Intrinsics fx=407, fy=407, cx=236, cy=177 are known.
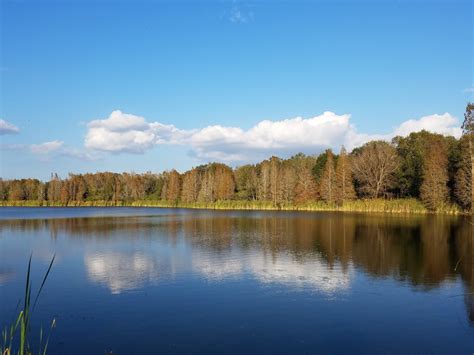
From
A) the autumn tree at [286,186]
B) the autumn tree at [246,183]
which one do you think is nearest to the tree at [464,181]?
the autumn tree at [286,186]

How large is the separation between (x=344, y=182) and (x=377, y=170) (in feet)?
17.4

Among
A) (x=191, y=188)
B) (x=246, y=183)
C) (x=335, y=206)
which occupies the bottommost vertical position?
(x=335, y=206)

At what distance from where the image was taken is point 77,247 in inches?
971

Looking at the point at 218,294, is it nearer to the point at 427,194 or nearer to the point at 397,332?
the point at 397,332

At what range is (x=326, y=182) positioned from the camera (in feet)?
217

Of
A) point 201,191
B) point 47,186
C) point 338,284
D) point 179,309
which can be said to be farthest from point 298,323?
point 47,186

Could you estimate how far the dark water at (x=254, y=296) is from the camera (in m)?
9.52

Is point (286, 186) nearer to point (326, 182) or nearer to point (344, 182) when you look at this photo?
point (326, 182)

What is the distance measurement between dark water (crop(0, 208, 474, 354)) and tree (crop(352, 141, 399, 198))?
3677 cm

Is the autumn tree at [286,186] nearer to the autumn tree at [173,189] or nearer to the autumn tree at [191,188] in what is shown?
the autumn tree at [191,188]

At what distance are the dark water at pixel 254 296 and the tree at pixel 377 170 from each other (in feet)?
121

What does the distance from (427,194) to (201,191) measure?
48.5 m

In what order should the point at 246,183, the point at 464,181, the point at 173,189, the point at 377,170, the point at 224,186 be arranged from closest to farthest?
the point at 464,181
the point at 377,170
the point at 224,186
the point at 246,183
the point at 173,189

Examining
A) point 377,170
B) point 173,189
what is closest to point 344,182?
point 377,170
